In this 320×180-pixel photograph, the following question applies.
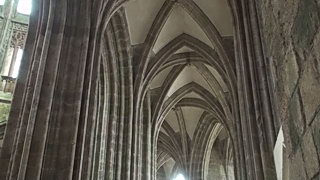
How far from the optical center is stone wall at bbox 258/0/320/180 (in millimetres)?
1762

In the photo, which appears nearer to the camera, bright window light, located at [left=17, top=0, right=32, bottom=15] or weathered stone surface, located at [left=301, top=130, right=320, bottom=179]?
weathered stone surface, located at [left=301, top=130, right=320, bottom=179]

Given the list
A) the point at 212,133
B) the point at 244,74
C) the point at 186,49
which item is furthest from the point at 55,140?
the point at 212,133

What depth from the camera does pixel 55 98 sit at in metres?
9.66

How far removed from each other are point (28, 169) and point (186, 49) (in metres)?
10.8

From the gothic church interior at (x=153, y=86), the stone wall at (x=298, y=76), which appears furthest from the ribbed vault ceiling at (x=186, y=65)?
the stone wall at (x=298, y=76)

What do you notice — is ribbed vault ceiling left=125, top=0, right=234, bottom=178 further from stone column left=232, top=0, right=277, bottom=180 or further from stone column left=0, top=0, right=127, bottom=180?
stone column left=0, top=0, right=127, bottom=180

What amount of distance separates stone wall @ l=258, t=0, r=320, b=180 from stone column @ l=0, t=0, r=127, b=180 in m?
7.06

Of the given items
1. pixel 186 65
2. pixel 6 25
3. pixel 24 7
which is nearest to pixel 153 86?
pixel 186 65

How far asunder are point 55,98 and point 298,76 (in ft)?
27.2

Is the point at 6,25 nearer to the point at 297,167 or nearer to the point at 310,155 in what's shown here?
the point at 297,167

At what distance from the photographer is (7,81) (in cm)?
1808

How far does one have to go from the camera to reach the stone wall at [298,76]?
176 centimetres

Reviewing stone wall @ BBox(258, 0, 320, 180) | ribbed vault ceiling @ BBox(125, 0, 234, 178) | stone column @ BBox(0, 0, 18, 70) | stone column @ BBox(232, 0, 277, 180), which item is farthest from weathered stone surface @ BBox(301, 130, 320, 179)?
stone column @ BBox(0, 0, 18, 70)

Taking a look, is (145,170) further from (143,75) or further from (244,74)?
(244,74)
